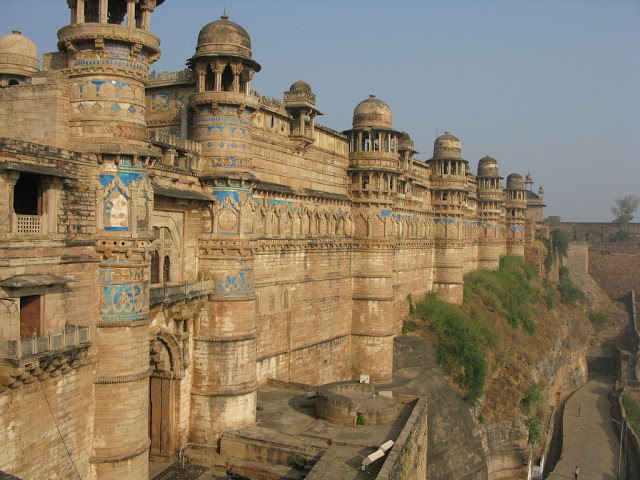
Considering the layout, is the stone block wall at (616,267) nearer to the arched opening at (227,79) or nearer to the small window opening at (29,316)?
the arched opening at (227,79)

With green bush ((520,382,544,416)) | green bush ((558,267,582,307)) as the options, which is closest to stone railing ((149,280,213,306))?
green bush ((520,382,544,416))

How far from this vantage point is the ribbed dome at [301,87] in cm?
2217

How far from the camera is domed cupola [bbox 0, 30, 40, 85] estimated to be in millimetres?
17469

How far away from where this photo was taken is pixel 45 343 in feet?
35.6

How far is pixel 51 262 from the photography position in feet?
37.0

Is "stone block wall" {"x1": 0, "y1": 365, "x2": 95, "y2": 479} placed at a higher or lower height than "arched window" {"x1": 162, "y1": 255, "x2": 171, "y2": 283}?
lower

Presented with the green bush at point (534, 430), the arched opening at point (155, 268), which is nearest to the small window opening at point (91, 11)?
the arched opening at point (155, 268)

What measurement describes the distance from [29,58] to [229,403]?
11.0m

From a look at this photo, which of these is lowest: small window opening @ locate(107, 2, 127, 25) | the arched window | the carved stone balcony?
the carved stone balcony

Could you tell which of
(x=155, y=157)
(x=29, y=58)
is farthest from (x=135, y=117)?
(x=29, y=58)

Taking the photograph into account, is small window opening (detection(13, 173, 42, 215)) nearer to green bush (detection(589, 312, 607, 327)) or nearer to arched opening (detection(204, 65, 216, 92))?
arched opening (detection(204, 65, 216, 92))

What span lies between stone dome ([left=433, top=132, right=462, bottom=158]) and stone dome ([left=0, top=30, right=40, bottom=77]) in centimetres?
2386

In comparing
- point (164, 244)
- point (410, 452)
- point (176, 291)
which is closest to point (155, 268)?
point (164, 244)

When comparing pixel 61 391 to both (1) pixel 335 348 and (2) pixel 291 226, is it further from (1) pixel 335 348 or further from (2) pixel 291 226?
(1) pixel 335 348
